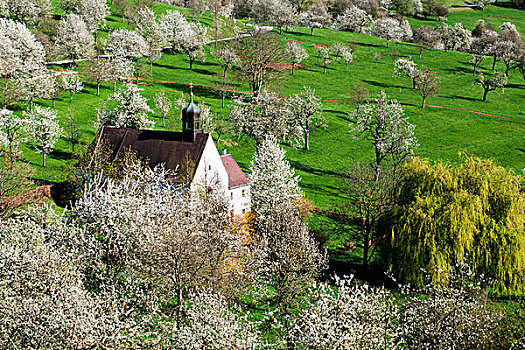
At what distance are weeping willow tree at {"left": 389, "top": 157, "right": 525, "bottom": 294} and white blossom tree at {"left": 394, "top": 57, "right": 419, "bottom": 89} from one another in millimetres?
76727

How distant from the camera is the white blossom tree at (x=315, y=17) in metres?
170

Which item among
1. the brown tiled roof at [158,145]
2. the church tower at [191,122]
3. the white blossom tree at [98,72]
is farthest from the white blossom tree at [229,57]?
the church tower at [191,122]

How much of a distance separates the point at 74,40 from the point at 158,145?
58.4 meters

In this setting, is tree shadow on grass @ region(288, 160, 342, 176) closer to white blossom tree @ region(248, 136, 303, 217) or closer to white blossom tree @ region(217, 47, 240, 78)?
white blossom tree @ region(248, 136, 303, 217)

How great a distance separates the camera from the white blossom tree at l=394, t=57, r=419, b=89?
113344 mm

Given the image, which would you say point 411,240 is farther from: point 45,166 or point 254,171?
point 45,166

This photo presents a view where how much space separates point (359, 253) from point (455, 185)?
13.5 metres

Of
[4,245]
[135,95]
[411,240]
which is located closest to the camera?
[4,245]

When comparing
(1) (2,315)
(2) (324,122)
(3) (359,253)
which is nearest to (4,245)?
(1) (2,315)

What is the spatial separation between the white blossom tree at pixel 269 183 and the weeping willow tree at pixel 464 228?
45.4 ft

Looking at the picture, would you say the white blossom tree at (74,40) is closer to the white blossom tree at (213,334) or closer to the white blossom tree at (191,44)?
the white blossom tree at (191,44)

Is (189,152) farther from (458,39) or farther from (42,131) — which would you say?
(458,39)

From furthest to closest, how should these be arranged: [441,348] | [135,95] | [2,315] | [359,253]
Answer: [135,95]
[359,253]
[2,315]
[441,348]

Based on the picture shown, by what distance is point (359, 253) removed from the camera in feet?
165
